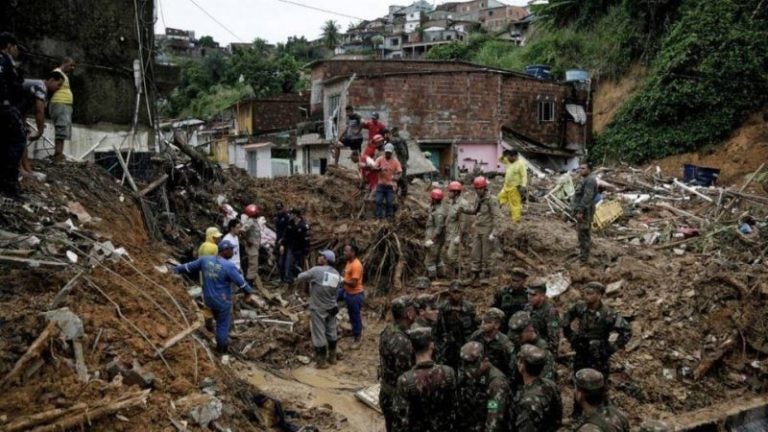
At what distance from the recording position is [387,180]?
1286 centimetres

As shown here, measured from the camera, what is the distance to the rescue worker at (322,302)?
848 cm

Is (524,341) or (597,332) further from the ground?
(524,341)

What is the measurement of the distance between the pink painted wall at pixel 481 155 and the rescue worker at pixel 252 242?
612 inches

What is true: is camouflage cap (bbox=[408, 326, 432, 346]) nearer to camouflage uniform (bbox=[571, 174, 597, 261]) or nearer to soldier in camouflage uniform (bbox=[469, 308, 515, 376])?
soldier in camouflage uniform (bbox=[469, 308, 515, 376])

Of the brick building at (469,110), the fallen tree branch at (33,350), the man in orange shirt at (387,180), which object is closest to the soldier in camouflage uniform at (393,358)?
the fallen tree branch at (33,350)

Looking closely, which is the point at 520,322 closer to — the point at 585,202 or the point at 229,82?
the point at 585,202

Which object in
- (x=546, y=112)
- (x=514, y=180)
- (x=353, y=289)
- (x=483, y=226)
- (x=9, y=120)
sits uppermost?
(x=9, y=120)

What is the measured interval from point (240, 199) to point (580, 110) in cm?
1973

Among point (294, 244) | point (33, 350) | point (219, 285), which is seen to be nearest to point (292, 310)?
point (294, 244)

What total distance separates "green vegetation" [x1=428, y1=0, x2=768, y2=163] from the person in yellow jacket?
15804mm

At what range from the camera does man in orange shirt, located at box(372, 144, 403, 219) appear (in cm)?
1258

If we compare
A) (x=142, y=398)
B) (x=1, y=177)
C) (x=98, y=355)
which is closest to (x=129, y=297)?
(x=98, y=355)

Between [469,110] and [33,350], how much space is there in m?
23.2

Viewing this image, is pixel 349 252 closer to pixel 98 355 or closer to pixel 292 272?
pixel 292 272
